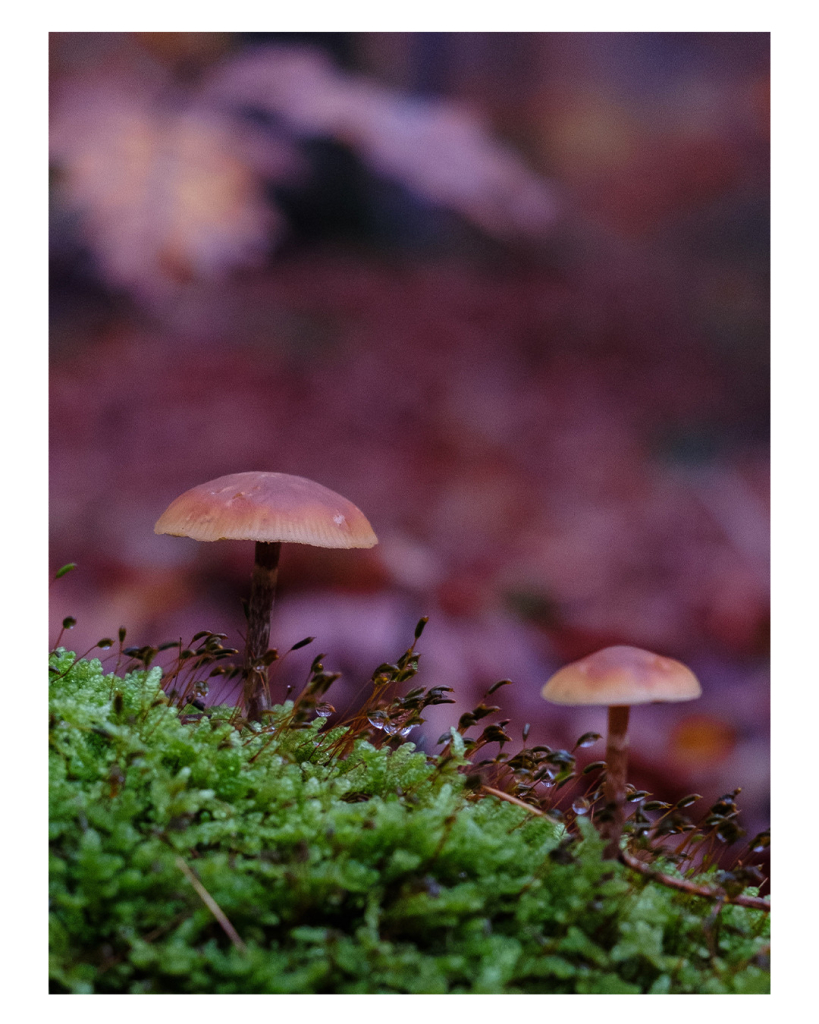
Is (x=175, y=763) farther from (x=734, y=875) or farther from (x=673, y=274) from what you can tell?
(x=673, y=274)

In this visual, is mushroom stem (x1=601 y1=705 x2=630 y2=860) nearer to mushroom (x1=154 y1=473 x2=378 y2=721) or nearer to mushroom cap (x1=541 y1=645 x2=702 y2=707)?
mushroom cap (x1=541 y1=645 x2=702 y2=707)

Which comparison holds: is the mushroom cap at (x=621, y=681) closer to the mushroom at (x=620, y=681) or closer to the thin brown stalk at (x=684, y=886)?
the mushroom at (x=620, y=681)

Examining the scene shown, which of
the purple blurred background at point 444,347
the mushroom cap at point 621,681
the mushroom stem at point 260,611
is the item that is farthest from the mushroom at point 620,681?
the purple blurred background at point 444,347

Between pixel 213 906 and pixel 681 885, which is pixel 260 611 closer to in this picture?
pixel 213 906

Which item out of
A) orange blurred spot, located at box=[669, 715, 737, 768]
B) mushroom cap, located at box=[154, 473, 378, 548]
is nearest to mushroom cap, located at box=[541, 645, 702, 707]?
mushroom cap, located at box=[154, 473, 378, 548]
